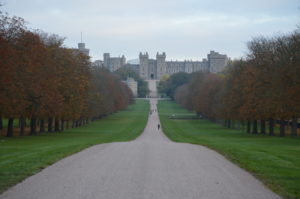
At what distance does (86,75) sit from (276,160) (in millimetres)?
36877

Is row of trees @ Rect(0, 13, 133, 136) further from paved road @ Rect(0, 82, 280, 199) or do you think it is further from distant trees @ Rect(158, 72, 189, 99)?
distant trees @ Rect(158, 72, 189, 99)

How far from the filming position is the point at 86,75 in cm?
5241

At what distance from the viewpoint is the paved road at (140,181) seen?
34.3ft

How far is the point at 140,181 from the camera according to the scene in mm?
12219

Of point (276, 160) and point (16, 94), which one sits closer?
point (276, 160)

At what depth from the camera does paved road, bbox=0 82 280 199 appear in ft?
34.3

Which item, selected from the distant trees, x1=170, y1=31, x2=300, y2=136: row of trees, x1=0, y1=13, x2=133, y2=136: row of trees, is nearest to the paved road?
x1=0, y1=13, x2=133, y2=136: row of trees

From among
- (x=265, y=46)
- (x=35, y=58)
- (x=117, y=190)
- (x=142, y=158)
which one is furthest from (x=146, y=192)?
(x=265, y=46)

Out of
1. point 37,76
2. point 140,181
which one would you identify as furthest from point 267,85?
point 140,181

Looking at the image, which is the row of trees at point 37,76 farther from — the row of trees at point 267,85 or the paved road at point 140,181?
the paved road at point 140,181

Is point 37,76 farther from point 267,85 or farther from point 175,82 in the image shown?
point 175,82

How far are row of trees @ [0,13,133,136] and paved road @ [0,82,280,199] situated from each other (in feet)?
58.3

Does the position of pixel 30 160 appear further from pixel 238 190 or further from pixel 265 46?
pixel 265 46

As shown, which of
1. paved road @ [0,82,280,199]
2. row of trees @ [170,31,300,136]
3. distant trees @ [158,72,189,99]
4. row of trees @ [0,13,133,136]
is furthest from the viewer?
distant trees @ [158,72,189,99]
